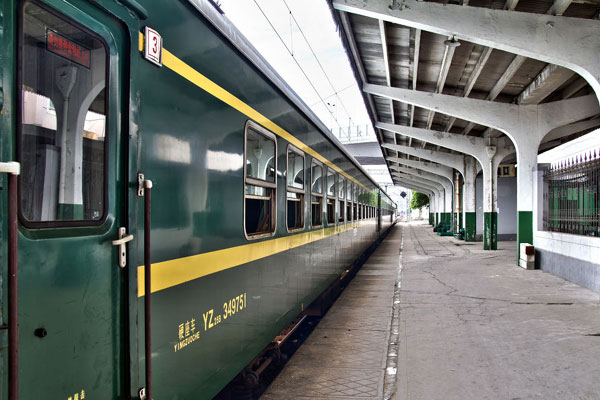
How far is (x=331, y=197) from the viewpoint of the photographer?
26.9 feet

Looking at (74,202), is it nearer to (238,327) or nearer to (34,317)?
(34,317)

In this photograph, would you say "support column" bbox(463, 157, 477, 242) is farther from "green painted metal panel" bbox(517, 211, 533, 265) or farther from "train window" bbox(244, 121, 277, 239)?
"train window" bbox(244, 121, 277, 239)

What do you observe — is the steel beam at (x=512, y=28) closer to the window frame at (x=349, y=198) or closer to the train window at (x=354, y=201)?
the window frame at (x=349, y=198)

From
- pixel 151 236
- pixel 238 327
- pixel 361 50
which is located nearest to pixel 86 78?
pixel 151 236

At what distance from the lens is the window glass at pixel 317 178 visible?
665cm

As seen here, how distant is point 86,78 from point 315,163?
4.74m

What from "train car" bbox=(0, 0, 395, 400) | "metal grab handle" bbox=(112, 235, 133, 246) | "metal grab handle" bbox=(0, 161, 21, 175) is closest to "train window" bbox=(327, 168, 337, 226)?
"train car" bbox=(0, 0, 395, 400)

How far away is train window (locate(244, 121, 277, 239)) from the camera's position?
12.9ft

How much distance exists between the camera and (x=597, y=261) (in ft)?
32.3

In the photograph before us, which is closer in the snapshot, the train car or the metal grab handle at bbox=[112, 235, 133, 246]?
the train car

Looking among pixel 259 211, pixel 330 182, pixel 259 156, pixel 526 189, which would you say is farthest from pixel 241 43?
pixel 526 189

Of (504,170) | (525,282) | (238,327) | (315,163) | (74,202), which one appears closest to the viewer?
(74,202)

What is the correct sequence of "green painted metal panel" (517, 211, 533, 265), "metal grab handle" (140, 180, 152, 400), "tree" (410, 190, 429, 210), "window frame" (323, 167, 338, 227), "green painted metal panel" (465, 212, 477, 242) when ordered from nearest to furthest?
"metal grab handle" (140, 180, 152, 400) → "window frame" (323, 167, 338, 227) → "green painted metal panel" (517, 211, 533, 265) → "green painted metal panel" (465, 212, 477, 242) → "tree" (410, 190, 429, 210)

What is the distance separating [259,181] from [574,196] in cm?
972
